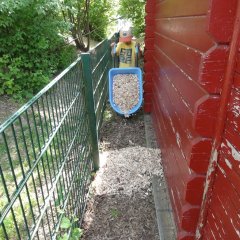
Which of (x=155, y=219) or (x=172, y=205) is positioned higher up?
(x=172, y=205)

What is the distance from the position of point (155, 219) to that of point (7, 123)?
2.21 m

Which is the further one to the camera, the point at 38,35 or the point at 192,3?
the point at 38,35

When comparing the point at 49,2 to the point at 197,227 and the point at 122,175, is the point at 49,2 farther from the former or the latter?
the point at 197,227

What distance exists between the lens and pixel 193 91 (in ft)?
6.45

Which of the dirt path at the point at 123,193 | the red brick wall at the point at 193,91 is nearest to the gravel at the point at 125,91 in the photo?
the dirt path at the point at 123,193

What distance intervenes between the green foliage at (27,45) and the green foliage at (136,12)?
459cm

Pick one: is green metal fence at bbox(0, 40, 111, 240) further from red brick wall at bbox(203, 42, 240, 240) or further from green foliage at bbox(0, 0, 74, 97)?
green foliage at bbox(0, 0, 74, 97)

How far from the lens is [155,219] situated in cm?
293

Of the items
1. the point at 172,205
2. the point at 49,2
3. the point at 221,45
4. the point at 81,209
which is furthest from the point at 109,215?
the point at 49,2

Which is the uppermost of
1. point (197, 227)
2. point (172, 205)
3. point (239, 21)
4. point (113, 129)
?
point (239, 21)

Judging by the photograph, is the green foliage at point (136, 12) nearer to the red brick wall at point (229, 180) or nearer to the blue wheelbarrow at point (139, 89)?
the blue wheelbarrow at point (139, 89)

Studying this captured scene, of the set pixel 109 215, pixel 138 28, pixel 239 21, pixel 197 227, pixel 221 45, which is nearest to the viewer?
pixel 239 21

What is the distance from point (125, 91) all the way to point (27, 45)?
2.54 m

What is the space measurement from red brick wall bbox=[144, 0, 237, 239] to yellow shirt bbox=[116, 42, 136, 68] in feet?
11.6
